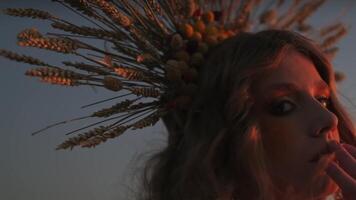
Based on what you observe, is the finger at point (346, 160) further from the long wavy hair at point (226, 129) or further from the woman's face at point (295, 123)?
the long wavy hair at point (226, 129)

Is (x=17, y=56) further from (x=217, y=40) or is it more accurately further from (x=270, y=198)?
(x=270, y=198)

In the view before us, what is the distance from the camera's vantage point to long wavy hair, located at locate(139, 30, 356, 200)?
5.14 feet

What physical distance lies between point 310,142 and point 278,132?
0.11 m

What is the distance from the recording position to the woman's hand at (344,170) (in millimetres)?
1256

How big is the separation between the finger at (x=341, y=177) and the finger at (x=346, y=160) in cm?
1

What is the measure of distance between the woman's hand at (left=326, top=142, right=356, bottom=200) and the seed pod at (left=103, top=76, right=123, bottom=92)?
647mm

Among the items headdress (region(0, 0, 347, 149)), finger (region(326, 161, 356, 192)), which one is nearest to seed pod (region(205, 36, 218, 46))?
headdress (region(0, 0, 347, 149))

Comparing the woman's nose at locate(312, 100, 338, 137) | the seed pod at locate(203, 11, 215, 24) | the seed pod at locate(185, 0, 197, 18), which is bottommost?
the woman's nose at locate(312, 100, 338, 137)

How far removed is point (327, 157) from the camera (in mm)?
1419

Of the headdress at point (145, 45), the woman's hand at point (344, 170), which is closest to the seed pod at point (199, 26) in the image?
the headdress at point (145, 45)

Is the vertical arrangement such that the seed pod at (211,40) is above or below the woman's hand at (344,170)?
above

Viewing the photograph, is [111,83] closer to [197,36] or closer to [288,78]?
[197,36]

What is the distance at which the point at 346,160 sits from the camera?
52.9 inches

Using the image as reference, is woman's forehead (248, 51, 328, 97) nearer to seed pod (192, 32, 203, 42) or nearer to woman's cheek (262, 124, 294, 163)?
woman's cheek (262, 124, 294, 163)
